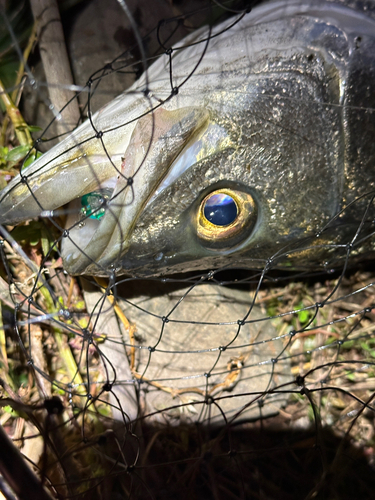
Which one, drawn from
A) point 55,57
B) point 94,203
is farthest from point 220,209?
point 55,57

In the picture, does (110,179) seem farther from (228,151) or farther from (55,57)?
(55,57)

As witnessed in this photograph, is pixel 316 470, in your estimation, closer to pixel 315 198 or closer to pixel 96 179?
pixel 315 198

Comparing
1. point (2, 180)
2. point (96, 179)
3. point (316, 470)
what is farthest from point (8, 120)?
point (316, 470)

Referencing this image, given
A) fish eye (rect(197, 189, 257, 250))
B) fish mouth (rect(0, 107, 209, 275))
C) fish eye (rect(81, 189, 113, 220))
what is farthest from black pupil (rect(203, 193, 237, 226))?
fish eye (rect(81, 189, 113, 220))

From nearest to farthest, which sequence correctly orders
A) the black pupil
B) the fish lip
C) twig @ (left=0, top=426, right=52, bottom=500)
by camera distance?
twig @ (left=0, top=426, right=52, bottom=500), the fish lip, the black pupil

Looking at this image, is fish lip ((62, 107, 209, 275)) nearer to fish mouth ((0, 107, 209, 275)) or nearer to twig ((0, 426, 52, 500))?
fish mouth ((0, 107, 209, 275))

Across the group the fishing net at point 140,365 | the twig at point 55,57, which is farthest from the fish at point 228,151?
the twig at point 55,57
